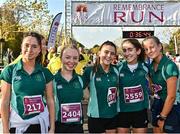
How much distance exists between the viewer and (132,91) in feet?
15.0

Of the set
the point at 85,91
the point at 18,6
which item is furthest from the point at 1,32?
the point at 85,91

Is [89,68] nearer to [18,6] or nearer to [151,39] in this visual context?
[151,39]

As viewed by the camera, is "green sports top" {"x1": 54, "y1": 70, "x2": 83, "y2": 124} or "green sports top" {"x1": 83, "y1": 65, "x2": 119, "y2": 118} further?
"green sports top" {"x1": 83, "y1": 65, "x2": 119, "y2": 118}

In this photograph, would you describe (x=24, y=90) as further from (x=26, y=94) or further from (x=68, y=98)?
(x=68, y=98)

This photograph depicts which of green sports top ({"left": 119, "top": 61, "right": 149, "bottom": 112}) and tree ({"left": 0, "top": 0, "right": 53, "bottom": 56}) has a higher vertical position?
tree ({"left": 0, "top": 0, "right": 53, "bottom": 56})

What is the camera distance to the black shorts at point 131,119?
4625mm

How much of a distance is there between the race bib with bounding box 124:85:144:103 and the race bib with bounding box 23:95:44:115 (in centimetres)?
129

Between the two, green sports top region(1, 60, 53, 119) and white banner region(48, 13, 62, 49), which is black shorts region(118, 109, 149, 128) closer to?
green sports top region(1, 60, 53, 119)

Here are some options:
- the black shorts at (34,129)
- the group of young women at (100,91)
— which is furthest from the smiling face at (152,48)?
the black shorts at (34,129)

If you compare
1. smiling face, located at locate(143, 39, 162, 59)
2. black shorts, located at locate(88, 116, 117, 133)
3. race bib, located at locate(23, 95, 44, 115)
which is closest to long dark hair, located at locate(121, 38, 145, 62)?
smiling face, located at locate(143, 39, 162, 59)

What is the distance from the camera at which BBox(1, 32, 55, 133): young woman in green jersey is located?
11.5 ft

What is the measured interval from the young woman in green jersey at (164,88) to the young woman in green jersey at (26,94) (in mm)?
1396

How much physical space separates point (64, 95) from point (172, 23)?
10810mm

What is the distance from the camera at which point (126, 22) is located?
45.8ft
